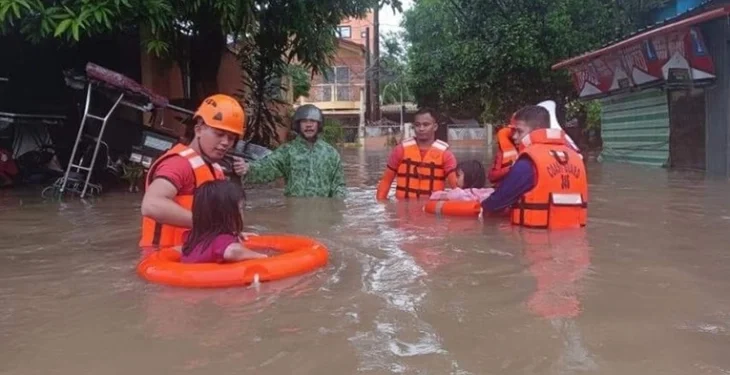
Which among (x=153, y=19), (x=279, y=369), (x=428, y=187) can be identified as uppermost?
(x=153, y=19)

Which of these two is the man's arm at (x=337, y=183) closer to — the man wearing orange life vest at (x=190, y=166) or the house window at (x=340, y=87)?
the man wearing orange life vest at (x=190, y=166)

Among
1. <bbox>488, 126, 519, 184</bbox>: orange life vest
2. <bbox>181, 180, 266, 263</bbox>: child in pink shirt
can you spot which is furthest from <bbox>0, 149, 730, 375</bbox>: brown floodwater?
<bbox>488, 126, 519, 184</bbox>: orange life vest

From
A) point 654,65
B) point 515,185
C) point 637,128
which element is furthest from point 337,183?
point 637,128

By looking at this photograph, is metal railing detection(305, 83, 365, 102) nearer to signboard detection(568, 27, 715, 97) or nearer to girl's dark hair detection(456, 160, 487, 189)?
signboard detection(568, 27, 715, 97)

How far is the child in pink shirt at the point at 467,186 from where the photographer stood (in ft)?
22.8

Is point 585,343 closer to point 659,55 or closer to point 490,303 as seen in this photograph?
point 490,303

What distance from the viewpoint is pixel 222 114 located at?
14.7ft

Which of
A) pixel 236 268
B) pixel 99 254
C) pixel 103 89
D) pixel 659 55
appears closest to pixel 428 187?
pixel 99 254

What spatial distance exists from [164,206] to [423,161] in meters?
3.70

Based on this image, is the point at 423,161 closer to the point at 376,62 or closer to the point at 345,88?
the point at 376,62

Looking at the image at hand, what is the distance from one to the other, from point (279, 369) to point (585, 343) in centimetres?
119

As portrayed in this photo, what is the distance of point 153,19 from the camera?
837 centimetres

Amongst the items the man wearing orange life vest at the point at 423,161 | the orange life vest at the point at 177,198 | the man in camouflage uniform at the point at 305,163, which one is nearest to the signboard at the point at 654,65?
the man wearing orange life vest at the point at 423,161

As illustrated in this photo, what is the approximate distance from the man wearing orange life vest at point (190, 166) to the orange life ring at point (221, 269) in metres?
0.27
